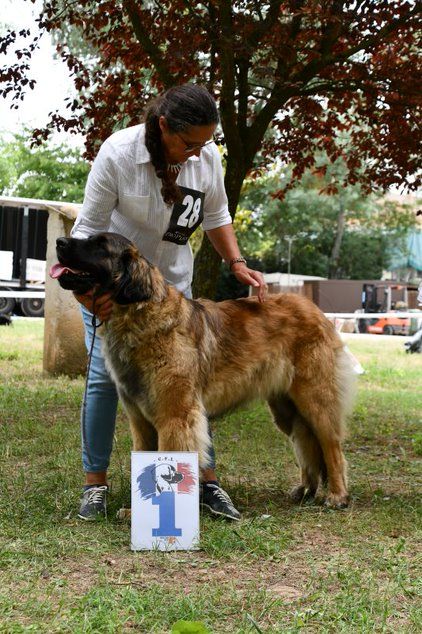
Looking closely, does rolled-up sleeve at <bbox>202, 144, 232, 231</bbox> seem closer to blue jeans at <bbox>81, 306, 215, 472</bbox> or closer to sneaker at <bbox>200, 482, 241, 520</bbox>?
blue jeans at <bbox>81, 306, 215, 472</bbox>

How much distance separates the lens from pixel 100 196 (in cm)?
377

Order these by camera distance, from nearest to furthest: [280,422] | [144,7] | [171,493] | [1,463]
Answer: [171,493] < [280,422] < [1,463] < [144,7]

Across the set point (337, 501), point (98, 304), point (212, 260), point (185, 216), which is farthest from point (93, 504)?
point (212, 260)

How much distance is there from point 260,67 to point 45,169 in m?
26.7

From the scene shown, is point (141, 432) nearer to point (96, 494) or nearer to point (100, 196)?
point (96, 494)

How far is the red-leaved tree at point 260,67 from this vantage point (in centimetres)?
663

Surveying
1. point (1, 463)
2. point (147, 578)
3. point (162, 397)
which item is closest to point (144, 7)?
point (1, 463)

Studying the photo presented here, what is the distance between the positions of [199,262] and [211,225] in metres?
3.16

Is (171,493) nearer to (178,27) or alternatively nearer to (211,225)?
(211,225)

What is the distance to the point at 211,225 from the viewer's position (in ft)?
14.2

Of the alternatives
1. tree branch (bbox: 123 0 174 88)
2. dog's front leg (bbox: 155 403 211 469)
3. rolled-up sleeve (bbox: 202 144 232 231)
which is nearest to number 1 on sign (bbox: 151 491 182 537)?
dog's front leg (bbox: 155 403 211 469)

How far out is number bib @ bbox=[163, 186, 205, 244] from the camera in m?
3.90

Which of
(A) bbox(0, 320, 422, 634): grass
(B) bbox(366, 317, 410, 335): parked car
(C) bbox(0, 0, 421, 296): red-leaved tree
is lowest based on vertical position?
(A) bbox(0, 320, 422, 634): grass

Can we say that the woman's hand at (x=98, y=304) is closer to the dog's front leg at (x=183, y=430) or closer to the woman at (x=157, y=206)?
the woman at (x=157, y=206)
